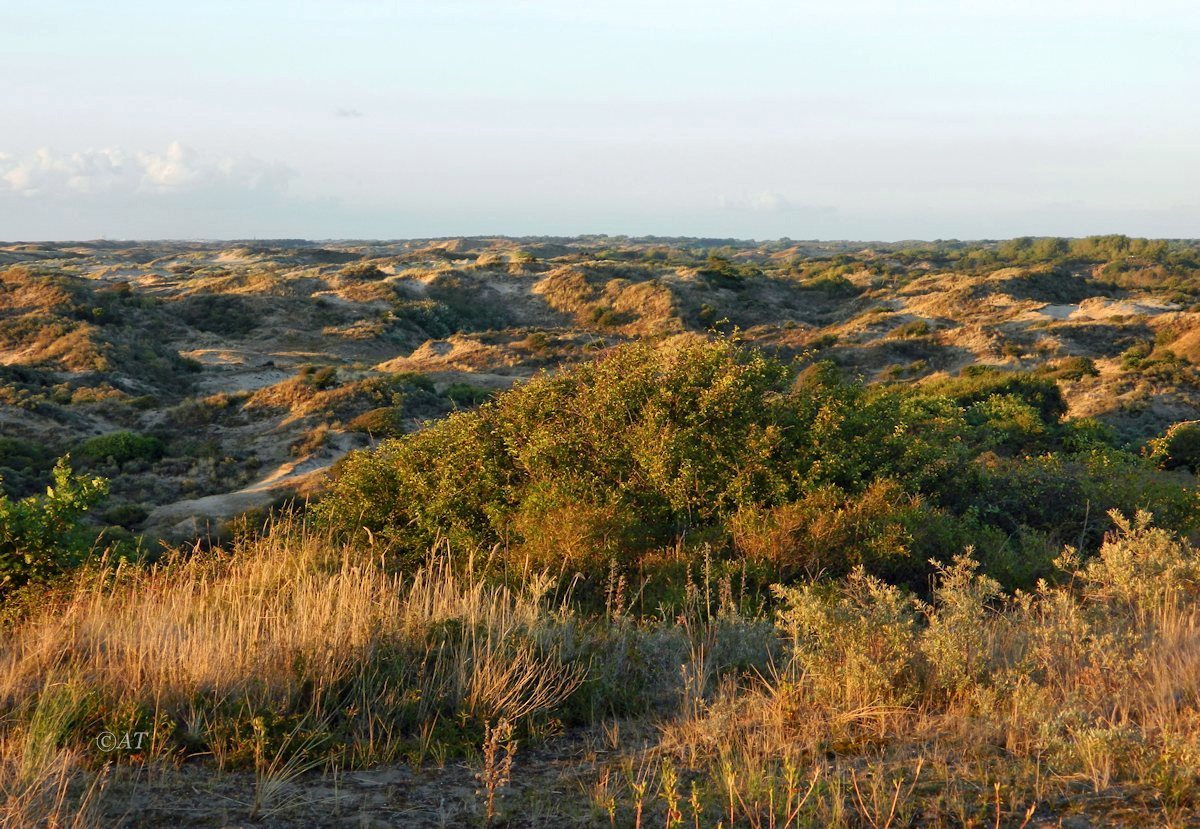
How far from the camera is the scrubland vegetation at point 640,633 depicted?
3.73m

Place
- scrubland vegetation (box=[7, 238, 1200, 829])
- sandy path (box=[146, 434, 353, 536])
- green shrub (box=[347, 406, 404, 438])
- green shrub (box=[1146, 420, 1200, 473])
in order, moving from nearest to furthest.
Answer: scrubland vegetation (box=[7, 238, 1200, 829]) < green shrub (box=[1146, 420, 1200, 473]) < sandy path (box=[146, 434, 353, 536]) < green shrub (box=[347, 406, 404, 438])

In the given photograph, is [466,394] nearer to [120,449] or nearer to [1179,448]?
[120,449]

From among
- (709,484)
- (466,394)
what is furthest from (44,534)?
(466,394)

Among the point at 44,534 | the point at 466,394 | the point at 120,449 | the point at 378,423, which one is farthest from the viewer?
the point at 466,394

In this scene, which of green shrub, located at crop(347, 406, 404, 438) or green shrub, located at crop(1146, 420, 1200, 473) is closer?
green shrub, located at crop(1146, 420, 1200, 473)

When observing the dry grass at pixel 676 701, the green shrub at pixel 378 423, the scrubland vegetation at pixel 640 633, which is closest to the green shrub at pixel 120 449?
the green shrub at pixel 378 423

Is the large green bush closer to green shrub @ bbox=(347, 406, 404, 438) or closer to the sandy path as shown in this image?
the sandy path

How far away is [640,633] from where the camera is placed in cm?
572

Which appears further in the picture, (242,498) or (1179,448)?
(242,498)

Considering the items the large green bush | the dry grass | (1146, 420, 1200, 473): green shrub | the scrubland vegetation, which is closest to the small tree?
the scrubland vegetation

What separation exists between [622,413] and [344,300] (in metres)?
49.1

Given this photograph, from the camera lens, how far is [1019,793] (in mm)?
3643

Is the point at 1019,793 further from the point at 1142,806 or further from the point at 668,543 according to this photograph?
the point at 668,543

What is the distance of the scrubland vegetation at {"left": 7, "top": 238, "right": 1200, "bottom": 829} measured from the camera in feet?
12.2
